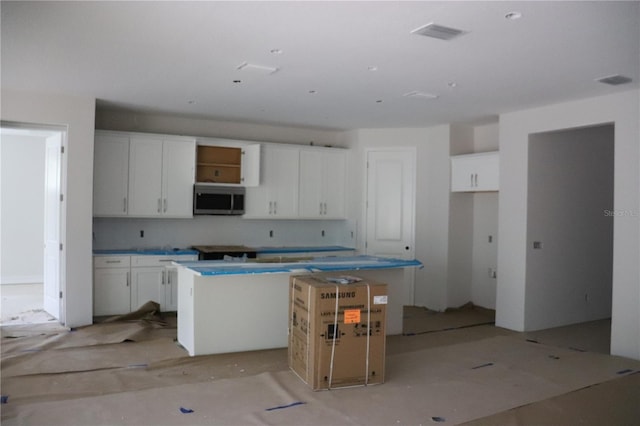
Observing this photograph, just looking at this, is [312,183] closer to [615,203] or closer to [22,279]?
[615,203]

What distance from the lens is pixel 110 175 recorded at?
6.50 meters

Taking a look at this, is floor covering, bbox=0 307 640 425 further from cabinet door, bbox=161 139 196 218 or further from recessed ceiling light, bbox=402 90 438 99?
recessed ceiling light, bbox=402 90 438 99

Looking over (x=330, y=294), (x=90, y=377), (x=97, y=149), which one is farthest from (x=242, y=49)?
(x=97, y=149)

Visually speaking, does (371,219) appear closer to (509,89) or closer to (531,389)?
(509,89)

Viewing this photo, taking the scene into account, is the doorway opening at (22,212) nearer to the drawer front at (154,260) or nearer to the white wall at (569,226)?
the drawer front at (154,260)

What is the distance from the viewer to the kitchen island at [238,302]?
4.84 metres

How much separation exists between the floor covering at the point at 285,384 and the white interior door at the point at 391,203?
216 cm

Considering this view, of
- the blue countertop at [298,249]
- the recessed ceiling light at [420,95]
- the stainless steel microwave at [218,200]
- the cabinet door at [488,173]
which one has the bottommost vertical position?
the blue countertop at [298,249]

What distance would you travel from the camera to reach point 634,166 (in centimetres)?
509

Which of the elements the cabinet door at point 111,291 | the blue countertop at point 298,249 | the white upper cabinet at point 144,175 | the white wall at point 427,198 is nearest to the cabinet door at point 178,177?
the white upper cabinet at point 144,175

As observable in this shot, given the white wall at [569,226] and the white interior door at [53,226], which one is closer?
the white interior door at [53,226]

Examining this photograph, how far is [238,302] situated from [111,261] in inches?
83.7

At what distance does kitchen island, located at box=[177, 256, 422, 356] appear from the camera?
4844mm

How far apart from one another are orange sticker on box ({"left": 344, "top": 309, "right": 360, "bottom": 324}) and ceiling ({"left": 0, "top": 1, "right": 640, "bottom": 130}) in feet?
6.43
